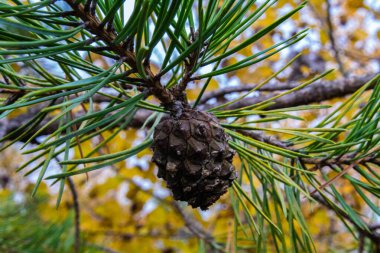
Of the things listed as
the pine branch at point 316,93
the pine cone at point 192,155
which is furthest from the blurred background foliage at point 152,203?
the pine cone at point 192,155

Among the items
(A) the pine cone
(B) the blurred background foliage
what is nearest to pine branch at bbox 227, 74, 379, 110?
(B) the blurred background foliage

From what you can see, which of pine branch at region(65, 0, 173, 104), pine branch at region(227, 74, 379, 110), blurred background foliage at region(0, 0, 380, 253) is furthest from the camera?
blurred background foliage at region(0, 0, 380, 253)

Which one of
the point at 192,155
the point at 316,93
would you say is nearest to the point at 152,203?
the point at 316,93

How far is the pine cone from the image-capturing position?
0.40m

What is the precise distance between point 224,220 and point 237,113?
1018 millimetres

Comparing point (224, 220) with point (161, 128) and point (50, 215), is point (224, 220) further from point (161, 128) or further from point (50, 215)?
point (161, 128)

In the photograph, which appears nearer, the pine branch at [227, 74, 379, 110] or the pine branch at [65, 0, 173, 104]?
the pine branch at [65, 0, 173, 104]

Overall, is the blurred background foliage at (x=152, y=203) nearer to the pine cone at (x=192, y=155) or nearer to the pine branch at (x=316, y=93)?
the pine branch at (x=316, y=93)

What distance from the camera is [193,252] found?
1504 millimetres

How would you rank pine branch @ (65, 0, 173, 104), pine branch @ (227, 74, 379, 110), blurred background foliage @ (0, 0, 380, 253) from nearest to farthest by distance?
pine branch @ (65, 0, 173, 104) → pine branch @ (227, 74, 379, 110) → blurred background foliage @ (0, 0, 380, 253)

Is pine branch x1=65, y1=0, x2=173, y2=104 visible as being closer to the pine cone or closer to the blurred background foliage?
the pine cone

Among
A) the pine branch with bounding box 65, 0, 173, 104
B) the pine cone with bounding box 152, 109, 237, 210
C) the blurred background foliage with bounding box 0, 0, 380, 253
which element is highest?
the pine branch with bounding box 65, 0, 173, 104

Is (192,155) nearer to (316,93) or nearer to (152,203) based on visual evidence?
(316,93)

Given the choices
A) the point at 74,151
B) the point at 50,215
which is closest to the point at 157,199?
the point at 74,151
